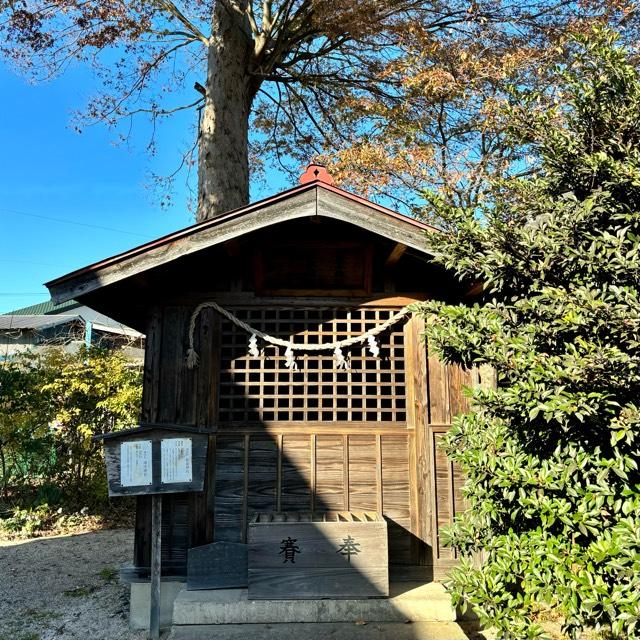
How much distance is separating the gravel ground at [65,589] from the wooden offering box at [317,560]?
53.4 inches

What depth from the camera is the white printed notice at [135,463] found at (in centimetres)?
451

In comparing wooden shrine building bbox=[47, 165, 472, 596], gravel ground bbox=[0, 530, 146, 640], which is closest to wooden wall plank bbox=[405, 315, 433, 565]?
wooden shrine building bbox=[47, 165, 472, 596]

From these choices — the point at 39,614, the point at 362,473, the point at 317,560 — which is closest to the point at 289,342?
the point at 362,473

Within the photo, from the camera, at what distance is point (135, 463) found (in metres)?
4.54

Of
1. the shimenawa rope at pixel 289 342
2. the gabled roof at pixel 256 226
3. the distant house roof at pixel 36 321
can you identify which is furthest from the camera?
the distant house roof at pixel 36 321

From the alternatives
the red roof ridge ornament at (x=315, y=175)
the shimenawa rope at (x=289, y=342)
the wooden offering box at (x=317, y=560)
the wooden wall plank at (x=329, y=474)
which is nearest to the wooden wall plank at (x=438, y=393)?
the shimenawa rope at (x=289, y=342)

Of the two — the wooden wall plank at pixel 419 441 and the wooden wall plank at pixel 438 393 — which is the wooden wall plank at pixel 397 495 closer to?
the wooden wall plank at pixel 419 441

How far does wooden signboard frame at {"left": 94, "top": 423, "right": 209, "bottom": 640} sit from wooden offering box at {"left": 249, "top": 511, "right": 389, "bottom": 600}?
30.1 inches

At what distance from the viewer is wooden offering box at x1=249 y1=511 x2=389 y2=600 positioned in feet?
14.4

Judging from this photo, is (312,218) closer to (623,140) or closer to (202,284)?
(202,284)

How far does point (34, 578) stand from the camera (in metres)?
6.56

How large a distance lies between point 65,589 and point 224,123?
8223 millimetres

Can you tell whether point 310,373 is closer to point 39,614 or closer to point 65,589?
point 39,614

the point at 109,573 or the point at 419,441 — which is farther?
the point at 109,573
